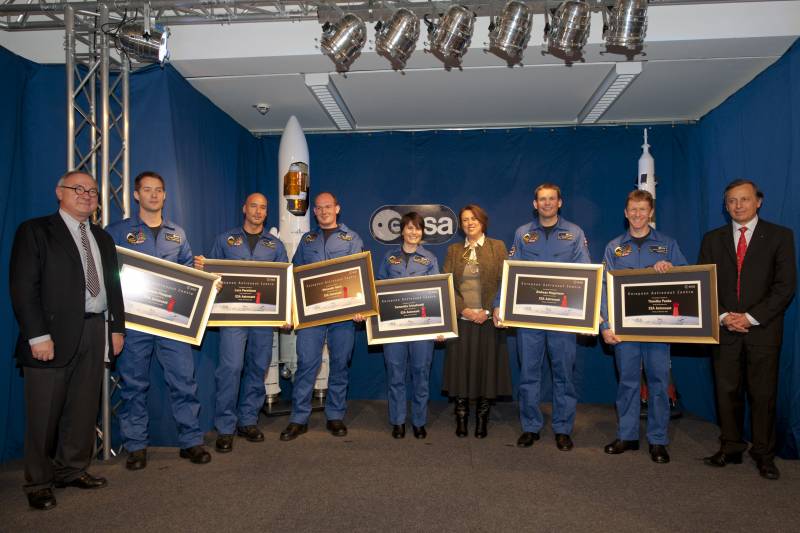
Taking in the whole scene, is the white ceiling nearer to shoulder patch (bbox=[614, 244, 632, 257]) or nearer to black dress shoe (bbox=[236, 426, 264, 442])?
shoulder patch (bbox=[614, 244, 632, 257])

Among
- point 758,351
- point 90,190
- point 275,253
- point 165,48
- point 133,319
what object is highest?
point 165,48

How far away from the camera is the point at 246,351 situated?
4.85 metres

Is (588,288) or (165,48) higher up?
(165,48)

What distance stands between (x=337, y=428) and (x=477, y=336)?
1.45 metres

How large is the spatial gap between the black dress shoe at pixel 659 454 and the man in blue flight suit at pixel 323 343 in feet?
8.05

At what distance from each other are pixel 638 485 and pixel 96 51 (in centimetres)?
506

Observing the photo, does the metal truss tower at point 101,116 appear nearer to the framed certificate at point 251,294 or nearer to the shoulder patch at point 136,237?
the shoulder patch at point 136,237

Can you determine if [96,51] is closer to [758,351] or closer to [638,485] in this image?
[638,485]

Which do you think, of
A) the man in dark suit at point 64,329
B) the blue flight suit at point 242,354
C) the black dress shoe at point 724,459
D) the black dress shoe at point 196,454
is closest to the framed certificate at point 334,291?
the blue flight suit at point 242,354

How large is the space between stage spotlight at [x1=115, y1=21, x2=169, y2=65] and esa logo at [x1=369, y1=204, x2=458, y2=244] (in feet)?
9.88

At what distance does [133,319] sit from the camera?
3912 mm

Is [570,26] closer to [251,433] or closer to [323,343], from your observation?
[323,343]

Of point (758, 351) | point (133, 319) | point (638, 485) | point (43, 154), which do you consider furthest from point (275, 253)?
point (758, 351)

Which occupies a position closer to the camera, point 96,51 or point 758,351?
point 758,351
